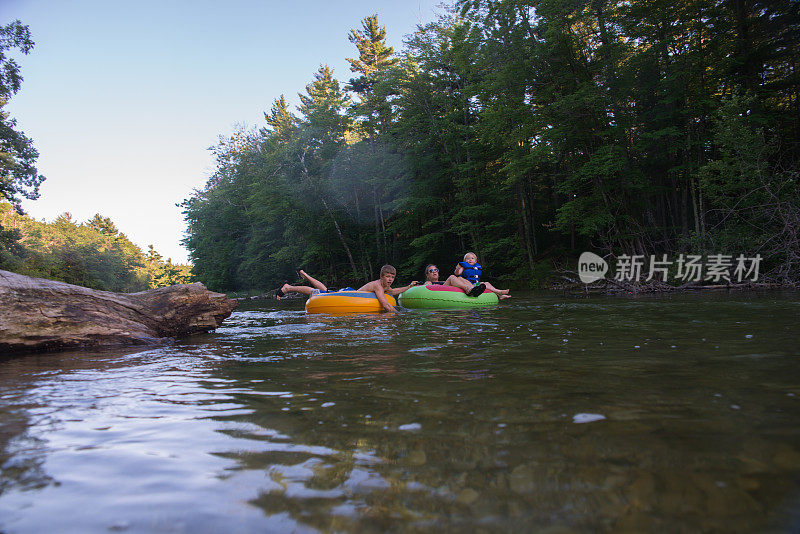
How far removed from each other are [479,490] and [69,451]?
5.70 ft

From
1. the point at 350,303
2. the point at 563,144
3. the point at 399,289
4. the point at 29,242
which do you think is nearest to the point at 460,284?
the point at 399,289

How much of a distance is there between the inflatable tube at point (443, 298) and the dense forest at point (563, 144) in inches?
287

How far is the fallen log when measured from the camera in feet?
15.5

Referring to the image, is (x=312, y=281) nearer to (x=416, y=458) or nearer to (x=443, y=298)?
(x=443, y=298)

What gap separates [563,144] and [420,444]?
16885 mm

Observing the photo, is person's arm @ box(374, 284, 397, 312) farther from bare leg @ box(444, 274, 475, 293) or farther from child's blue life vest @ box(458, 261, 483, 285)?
child's blue life vest @ box(458, 261, 483, 285)

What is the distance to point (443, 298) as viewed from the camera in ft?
30.8

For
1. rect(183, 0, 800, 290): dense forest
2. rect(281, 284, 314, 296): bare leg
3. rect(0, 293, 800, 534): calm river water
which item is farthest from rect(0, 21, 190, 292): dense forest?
rect(0, 293, 800, 534): calm river water

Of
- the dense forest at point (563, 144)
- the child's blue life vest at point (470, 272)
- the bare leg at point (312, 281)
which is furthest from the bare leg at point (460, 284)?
the dense forest at point (563, 144)

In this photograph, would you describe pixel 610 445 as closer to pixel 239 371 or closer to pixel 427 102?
pixel 239 371

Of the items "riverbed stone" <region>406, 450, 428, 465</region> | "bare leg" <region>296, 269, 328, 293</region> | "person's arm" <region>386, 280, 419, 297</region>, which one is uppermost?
"bare leg" <region>296, 269, 328, 293</region>

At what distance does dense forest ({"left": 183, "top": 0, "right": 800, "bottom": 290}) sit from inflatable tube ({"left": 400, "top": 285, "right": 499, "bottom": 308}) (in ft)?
23.9

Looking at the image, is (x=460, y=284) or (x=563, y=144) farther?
(x=563, y=144)

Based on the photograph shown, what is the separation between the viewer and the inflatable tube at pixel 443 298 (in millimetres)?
9391
